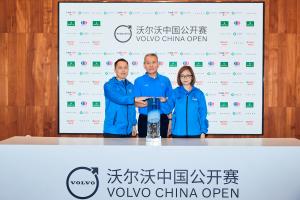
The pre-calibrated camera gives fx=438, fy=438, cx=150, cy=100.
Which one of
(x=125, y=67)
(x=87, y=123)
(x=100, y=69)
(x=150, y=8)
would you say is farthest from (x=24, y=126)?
(x=150, y=8)

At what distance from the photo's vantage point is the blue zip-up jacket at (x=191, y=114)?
401 cm

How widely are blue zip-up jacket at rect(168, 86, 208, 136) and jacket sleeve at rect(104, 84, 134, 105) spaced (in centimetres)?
48

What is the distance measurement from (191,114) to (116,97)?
70 centimetres

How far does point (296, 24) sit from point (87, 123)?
268cm

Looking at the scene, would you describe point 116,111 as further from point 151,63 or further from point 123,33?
point 123,33

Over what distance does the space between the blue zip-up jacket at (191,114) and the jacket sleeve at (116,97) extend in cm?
48

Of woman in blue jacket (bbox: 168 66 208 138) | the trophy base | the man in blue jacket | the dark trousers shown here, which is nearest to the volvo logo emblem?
the man in blue jacket

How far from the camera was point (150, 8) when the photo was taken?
504cm

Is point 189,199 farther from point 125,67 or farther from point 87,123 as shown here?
point 87,123

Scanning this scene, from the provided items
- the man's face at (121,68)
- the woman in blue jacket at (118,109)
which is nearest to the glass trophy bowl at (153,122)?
the woman in blue jacket at (118,109)

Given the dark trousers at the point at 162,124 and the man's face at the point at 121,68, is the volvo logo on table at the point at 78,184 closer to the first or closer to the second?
the man's face at the point at 121,68

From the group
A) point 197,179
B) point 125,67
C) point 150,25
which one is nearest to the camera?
point 197,179

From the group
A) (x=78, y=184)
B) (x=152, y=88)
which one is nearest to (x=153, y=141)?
(x=78, y=184)

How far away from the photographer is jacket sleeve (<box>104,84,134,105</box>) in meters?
3.87
